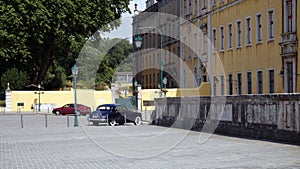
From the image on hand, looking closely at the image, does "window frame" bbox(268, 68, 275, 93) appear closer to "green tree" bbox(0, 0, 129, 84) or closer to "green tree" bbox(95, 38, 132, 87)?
"green tree" bbox(0, 0, 129, 84)

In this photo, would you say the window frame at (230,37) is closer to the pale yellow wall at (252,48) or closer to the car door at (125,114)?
the pale yellow wall at (252,48)

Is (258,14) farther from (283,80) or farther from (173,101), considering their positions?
(173,101)

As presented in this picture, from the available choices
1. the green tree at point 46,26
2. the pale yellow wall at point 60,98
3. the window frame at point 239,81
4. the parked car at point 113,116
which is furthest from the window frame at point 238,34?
the pale yellow wall at point 60,98

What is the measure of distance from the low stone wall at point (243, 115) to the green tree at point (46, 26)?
36.1 meters

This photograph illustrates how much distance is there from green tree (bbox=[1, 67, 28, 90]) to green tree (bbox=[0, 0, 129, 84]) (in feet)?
2.43

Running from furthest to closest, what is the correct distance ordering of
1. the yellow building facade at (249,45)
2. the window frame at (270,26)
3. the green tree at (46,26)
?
the green tree at (46,26)
the window frame at (270,26)
the yellow building facade at (249,45)

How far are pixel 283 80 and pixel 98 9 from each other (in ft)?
112

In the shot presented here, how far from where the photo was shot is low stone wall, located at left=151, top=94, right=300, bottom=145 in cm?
2080

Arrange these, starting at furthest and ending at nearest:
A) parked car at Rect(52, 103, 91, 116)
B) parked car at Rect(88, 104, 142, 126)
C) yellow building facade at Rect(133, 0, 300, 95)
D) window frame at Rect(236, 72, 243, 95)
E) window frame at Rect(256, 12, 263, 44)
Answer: parked car at Rect(52, 103, 91, 116) → window frame at Rect(236, 72, 243, 95) → window frame at Rect(256, 12, 263, 44) → yellow building facade at Rect(133, 0, 300, 95) → parked car at Rect(88, 104, 142, 126)

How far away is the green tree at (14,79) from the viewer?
74188 millimetres

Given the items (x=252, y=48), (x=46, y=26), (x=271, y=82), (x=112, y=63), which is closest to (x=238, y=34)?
(x=252, y=48)

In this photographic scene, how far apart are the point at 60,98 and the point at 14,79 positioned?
6421mm

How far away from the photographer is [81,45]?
71.1 metres

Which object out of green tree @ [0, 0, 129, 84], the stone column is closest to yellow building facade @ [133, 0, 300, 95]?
green tree @ [0, 0, 129, 84]
